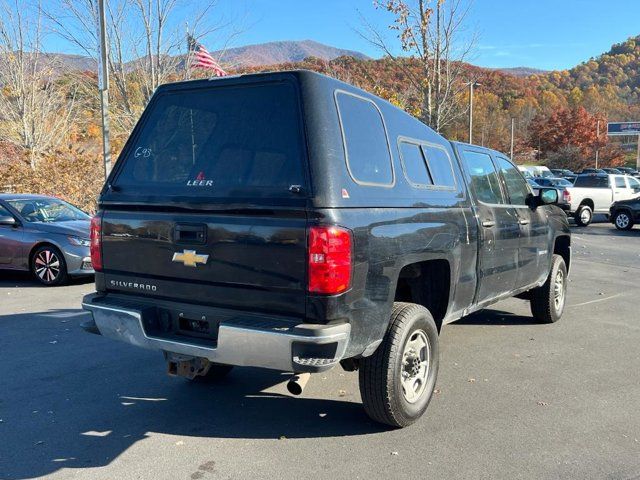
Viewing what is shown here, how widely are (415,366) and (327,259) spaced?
53.4 inches

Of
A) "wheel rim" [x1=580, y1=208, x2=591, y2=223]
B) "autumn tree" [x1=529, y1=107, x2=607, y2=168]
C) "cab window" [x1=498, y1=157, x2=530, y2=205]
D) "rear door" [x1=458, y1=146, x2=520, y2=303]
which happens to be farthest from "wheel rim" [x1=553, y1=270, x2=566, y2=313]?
"autumn tree" [x1=529, y1=107, x2=607, y2=168]

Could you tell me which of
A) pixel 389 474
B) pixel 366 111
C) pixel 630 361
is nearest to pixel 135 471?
pixel 389 474

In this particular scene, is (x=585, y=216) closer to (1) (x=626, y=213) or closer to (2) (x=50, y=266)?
(1) (x=626, y=213)

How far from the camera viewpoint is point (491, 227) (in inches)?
197

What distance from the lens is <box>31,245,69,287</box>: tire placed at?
888 centimetres

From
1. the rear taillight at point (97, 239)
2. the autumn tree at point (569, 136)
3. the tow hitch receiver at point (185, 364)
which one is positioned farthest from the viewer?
the autumn tree at point (569, 136)

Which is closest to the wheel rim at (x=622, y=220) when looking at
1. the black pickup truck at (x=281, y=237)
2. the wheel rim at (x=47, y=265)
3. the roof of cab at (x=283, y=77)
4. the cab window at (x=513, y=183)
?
the cab window at (x=513, y=183)

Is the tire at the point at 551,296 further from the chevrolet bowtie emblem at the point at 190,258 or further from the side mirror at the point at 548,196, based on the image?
the chevrolet bowtie emblem at the point at 190,258

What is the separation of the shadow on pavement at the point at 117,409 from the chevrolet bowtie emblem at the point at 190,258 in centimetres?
119

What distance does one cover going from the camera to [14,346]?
5.68m

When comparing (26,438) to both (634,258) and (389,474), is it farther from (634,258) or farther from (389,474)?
(634,258)

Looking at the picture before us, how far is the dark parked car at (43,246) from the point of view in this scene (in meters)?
8.84

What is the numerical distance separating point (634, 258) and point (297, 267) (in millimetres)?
11841

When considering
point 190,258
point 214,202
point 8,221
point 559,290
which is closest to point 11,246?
point 8,221
